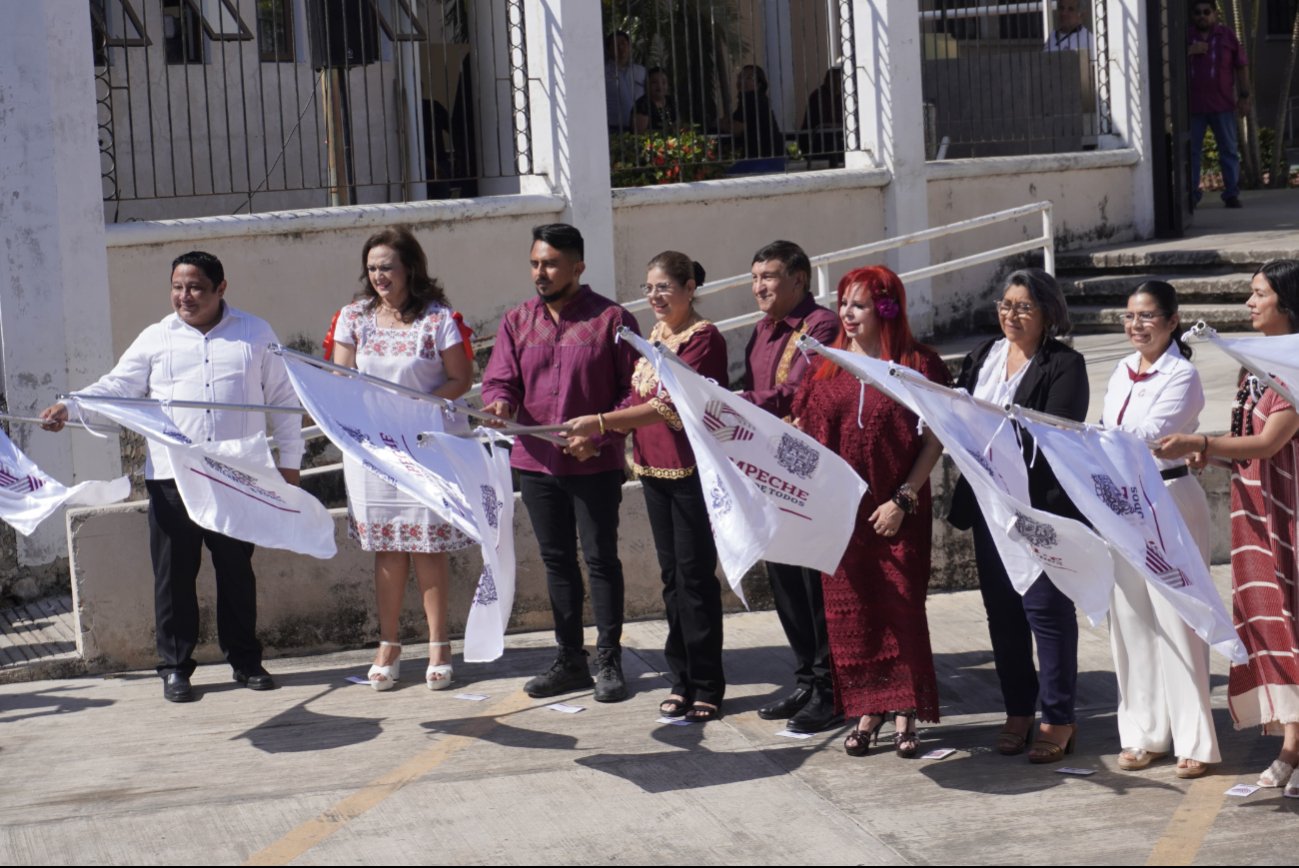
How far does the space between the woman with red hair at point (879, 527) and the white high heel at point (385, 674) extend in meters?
2.04

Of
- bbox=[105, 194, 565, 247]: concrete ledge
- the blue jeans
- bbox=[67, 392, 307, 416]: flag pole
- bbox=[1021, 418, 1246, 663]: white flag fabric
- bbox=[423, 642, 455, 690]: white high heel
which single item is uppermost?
the blue jeans

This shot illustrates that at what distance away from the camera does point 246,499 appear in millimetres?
6676

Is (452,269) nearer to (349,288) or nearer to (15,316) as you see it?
(349,288)

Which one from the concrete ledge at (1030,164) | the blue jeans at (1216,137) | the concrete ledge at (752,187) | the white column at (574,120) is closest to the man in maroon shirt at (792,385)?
the white column at (574,120)

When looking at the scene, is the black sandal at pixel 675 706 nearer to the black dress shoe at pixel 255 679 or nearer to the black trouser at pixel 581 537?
the black trouser at pixel 581 537

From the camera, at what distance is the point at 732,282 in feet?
32.5

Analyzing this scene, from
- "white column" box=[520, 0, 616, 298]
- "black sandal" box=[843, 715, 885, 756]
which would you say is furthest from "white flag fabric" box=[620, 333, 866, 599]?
"white column" box=[520, 0, 616, 298]

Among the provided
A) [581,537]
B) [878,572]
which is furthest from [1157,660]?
[581,537]

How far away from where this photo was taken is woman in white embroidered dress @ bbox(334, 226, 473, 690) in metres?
6.97

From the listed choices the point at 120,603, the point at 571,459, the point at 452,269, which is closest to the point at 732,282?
the point at 452,269

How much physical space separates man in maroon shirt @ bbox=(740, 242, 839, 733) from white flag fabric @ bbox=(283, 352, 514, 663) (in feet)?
3.36

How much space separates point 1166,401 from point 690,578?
190 cm

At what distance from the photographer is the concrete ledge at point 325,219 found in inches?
369

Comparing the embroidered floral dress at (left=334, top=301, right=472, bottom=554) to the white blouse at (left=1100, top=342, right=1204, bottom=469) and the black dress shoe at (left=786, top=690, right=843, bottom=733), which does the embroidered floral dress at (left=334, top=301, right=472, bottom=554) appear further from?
the white blouse at (left=1100, top=342, right=1204, bottom=469)
